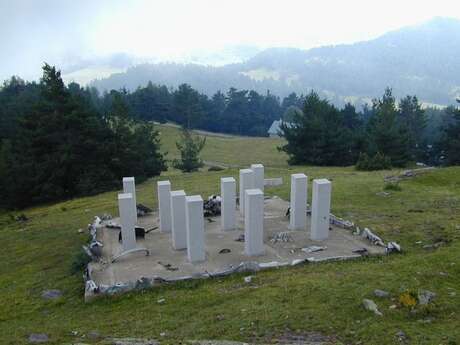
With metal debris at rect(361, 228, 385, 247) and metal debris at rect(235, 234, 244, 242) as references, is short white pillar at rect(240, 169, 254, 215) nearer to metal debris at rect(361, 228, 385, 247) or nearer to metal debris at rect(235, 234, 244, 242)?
metal debris at rect(235, 234, 244, 242)

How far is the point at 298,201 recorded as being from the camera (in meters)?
16.5

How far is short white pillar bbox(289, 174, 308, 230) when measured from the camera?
16.2 m

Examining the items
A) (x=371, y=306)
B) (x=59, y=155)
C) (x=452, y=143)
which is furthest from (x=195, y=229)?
(x=452, y=143)

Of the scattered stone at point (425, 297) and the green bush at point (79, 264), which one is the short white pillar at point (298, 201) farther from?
the green bush at point (79, 264)

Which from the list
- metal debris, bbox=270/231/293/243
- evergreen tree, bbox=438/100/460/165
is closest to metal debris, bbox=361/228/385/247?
metal debris, bbox=270/231/293/243

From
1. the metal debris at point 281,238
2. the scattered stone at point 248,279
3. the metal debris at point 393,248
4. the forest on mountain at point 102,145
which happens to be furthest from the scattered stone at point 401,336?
the forest on mountain at point 102,145

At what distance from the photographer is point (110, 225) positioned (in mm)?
17484

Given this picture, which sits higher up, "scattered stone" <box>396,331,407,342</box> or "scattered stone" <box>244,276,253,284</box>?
"scattered stone" <box>396,331,407,342</box>

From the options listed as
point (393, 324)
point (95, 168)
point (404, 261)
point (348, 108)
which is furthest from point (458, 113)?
point (393, 324)

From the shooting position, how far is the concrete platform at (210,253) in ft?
42.4

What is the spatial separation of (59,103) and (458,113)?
1521 inches

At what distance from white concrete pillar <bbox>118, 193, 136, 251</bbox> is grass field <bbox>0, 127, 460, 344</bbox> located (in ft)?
6.41

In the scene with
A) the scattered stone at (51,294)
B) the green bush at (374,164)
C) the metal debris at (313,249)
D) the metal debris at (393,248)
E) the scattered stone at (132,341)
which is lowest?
the green bush at (374,164)

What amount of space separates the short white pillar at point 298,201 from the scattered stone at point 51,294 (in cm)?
854
